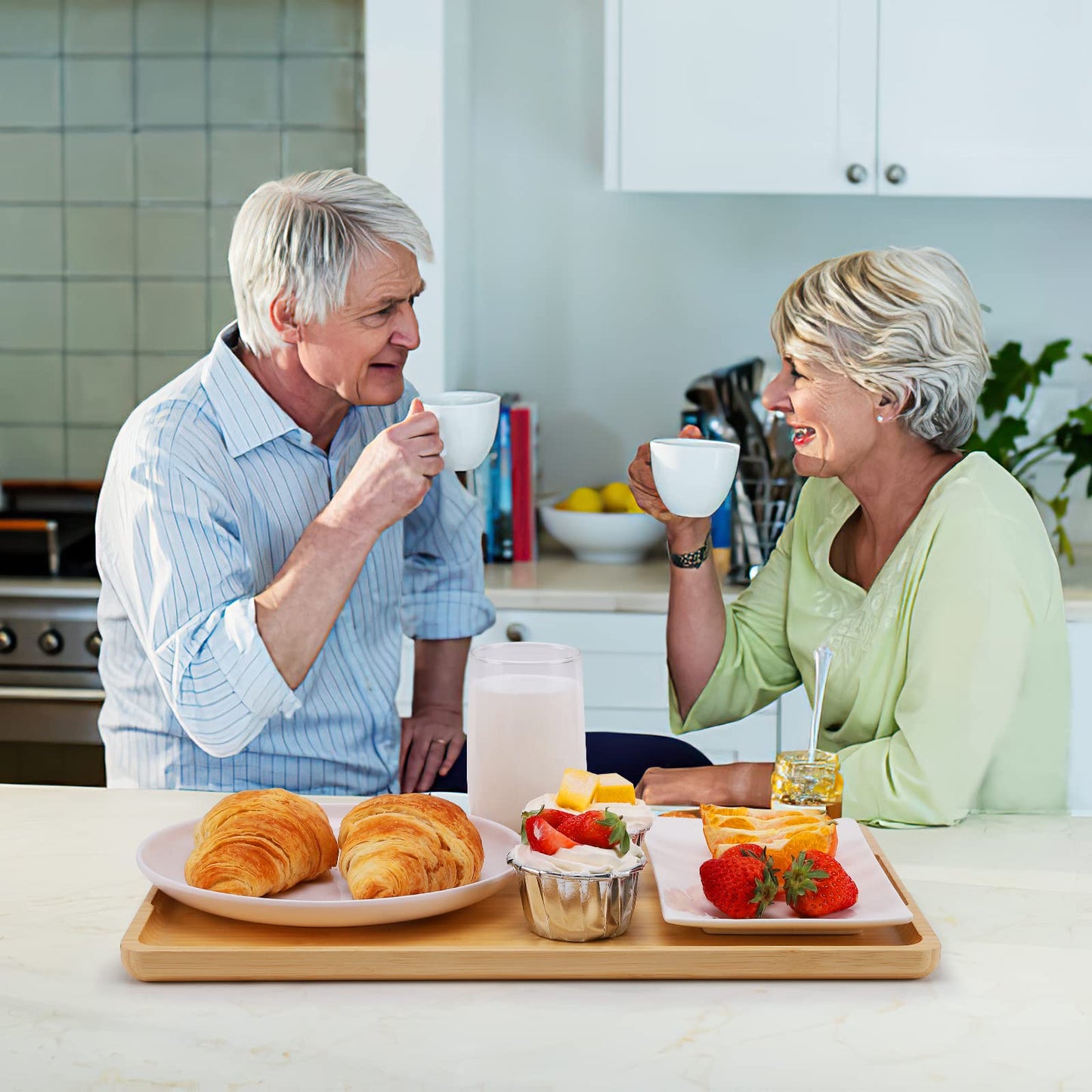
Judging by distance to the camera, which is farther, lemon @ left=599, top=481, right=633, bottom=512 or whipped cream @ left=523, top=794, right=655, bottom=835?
lemon @ left=599, top=481, right=633, bottom=512

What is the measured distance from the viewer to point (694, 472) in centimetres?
130

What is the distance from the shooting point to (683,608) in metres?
1.74

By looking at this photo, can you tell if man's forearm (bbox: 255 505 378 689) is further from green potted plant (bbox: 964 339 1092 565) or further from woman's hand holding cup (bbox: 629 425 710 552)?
green potted plant (bbox: 964 339 1092 565)

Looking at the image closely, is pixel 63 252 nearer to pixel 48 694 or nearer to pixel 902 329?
pixel 48 694

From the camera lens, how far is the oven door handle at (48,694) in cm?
251

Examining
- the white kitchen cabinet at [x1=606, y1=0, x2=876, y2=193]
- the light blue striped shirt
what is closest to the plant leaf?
the white kitchen cabinet at [x1=606, y1=0, x2=876, y2=193]

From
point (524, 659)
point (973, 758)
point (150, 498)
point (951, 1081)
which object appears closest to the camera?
point (951, 1081)

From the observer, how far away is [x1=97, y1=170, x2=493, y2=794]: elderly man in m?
1.39

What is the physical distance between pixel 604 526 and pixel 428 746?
3.14 feet

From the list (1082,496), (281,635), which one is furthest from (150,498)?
(1082,496)

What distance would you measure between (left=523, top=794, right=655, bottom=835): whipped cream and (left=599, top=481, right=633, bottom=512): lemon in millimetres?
1821

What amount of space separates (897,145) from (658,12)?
1.72 ft

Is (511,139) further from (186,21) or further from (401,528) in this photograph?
(401,528)

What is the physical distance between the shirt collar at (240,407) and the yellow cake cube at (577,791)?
0.73 meters
